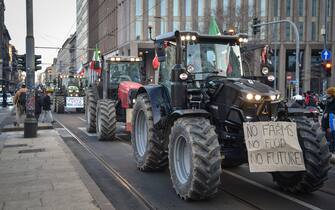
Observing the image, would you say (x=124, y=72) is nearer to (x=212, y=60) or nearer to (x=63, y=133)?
(x=63, y=133)

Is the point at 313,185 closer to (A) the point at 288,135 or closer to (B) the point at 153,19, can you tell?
(A) the point at 288,135

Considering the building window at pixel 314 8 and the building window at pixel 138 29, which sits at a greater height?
the building window at pixel 314 8

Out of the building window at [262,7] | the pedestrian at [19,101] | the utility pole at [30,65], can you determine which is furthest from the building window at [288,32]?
the utility pole at [30,65]

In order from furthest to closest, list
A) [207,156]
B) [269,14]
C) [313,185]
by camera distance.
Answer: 1. [269,14]
2. [313,185]
3. [207,156]

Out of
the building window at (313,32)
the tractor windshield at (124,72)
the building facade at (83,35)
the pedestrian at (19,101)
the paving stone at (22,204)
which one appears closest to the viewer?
the paving stone at (22,204)

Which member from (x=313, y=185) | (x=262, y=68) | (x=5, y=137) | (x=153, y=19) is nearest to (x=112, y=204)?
(x=313, y=185)

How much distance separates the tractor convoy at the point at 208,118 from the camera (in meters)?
7.19

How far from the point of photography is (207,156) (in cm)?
699

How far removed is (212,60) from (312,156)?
256 centimetres

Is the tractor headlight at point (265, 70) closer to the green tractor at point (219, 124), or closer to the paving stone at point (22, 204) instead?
the green tractor at point (219, 124)

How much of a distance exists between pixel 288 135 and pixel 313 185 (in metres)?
0.96

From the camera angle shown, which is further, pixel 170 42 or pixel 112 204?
pixel 170 42

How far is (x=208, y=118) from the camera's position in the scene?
7824 mm

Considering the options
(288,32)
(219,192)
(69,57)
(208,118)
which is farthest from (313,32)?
(69,57)
